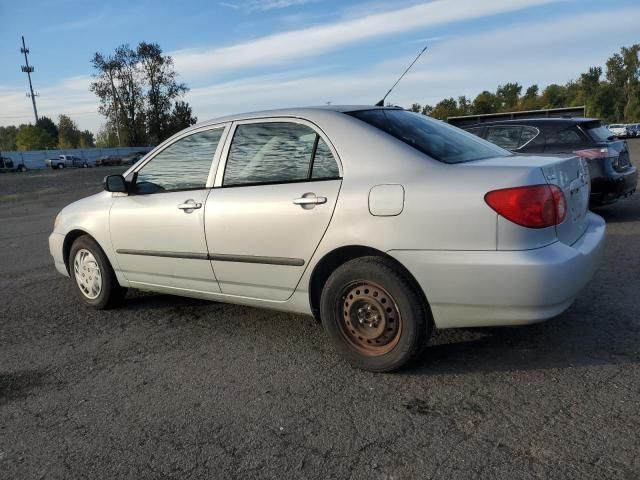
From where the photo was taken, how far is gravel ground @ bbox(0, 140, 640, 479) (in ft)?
8.14

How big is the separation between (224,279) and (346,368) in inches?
44.8

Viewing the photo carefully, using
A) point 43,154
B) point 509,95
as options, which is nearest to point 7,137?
point 43,154

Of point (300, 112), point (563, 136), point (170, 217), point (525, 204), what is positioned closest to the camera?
point (525, 204)

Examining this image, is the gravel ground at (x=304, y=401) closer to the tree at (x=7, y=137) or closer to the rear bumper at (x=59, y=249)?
the rear bumper at (x=59, y=249)

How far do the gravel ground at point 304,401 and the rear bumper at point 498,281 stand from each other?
44 centimetres

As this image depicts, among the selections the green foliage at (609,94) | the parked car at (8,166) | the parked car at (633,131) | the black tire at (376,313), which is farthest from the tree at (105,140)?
the black tire at (376,313)

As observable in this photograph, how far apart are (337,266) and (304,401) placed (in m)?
0.87

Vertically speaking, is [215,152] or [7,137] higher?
[7,137]

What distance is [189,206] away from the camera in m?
4.04

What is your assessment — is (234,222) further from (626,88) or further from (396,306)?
(626,88)

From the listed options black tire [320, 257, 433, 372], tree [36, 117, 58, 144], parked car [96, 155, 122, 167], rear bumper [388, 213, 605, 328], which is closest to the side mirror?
black tire [320, 257, 433, 372]

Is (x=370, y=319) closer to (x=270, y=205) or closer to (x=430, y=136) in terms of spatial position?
(x=270, y=205)

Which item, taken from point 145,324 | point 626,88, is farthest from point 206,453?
point 626,88

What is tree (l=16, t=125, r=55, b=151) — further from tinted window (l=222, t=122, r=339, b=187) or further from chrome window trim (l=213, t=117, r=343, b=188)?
tinted window (l=222, t=122, r=339, b=187)
